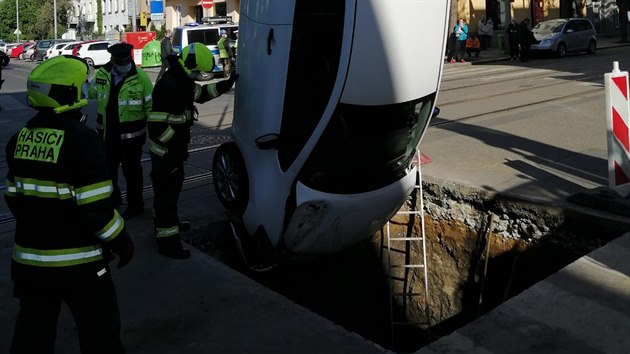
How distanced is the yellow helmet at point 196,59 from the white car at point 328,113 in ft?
1.03

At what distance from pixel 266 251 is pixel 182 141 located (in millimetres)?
1163

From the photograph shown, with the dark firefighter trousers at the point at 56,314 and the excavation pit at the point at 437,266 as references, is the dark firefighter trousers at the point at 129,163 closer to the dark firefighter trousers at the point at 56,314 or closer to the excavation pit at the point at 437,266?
the excavation pit at the point at 437,266

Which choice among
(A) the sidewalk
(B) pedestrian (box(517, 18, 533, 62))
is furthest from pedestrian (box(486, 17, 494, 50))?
(B) pedestrian (box(517, 18, 533, 62))

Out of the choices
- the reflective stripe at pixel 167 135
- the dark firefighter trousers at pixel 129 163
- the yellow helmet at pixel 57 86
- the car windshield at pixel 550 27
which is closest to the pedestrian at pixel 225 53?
the car windshield at pixel 550 27

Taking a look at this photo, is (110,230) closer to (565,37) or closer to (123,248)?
(123,248)

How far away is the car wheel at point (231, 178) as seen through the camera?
5266 mm

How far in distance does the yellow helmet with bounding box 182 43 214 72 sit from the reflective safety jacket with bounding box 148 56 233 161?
72mm

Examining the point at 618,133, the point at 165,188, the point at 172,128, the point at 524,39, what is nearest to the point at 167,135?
the point at 172,128

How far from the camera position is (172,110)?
17.2ft

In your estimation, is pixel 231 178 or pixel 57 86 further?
pixel 231 178

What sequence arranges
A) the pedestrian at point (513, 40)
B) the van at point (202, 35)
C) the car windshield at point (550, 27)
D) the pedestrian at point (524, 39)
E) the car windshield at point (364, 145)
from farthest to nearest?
the car windshield at point (550, 27) → the pedestrian at point (513, 40) → the pedestrian at point (524, 39) → the van at point (202, 35) → the car windshield at point (364, 145)

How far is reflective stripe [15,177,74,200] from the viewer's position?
297 cm

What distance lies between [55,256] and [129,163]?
326 centimetres

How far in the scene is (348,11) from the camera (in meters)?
4.09
